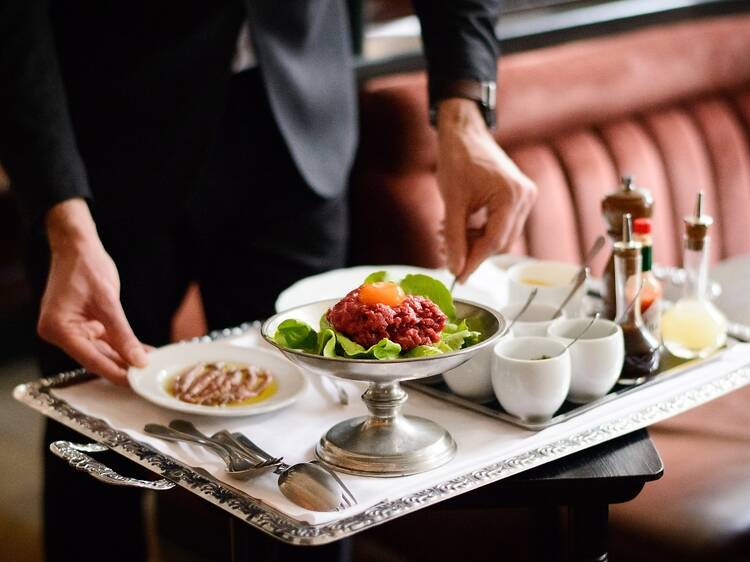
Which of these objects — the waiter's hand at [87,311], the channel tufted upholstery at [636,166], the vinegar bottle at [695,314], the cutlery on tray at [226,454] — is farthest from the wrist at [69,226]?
the channel tufted upholstery at [636,166]

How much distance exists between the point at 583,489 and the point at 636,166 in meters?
1.56

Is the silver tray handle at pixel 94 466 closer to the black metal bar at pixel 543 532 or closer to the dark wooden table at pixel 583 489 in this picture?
the dark wooden table at pixel 583 489

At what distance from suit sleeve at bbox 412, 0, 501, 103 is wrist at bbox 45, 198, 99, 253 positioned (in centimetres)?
53

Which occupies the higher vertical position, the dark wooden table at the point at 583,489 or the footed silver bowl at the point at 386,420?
the footed silver bowl at the point at 386,420

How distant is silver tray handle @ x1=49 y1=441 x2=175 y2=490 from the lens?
3.08 feet

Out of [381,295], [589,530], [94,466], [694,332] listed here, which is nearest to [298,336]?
[381,295]

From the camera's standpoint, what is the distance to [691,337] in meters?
1.27

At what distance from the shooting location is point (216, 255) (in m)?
1.58

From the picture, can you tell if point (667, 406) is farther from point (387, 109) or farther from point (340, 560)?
point (387, 109)

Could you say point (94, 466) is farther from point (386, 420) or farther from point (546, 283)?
point (546, 283)

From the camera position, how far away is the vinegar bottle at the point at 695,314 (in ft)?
4.15

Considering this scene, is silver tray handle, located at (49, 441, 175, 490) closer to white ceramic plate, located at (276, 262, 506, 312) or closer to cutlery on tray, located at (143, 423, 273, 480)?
cutlery on tray, located at (143, 423, 273, 480)

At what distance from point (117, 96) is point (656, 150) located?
1.46 metres

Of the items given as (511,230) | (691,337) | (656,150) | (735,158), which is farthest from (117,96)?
(735,158)
